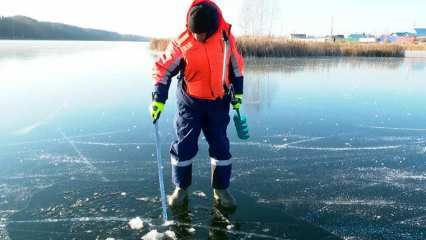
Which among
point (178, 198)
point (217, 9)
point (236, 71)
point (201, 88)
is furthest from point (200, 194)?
point (217, 9)

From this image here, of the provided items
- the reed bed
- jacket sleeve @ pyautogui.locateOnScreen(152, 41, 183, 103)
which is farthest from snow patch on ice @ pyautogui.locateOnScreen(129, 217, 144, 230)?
the reed bed

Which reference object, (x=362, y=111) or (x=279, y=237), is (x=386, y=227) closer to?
(x=279, y=237)

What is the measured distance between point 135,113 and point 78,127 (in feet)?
3.20

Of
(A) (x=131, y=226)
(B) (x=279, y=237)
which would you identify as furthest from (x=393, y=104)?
(A) (x=131, y=226)

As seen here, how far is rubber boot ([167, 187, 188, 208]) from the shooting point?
2.74 m

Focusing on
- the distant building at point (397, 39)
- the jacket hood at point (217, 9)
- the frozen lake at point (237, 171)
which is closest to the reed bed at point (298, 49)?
the frozen lake at point (237, 171)

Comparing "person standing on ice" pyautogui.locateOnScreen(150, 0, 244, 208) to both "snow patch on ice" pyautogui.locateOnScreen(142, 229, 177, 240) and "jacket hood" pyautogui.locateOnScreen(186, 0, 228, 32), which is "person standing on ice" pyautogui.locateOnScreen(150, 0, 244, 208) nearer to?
"jacket hood" pyautogui.locateOnScreen(186, 0, 228, 32)

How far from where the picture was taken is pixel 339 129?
4.96 m

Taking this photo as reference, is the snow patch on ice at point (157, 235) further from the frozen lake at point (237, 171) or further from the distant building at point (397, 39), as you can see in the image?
the distant building at point (397, 39)

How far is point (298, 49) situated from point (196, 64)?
16.6 meters

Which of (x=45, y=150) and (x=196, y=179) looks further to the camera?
(x=45, y=150)

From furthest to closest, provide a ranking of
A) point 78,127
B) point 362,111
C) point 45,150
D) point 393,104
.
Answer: point 393,104, point 362,111, point 78,127, point 45,150

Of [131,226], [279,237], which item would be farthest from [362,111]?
[131,226]

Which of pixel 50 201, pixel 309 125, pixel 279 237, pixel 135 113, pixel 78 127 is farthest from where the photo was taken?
pixel 135 113
